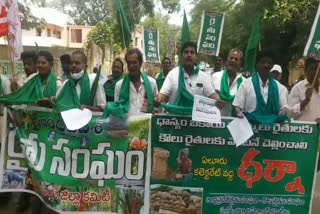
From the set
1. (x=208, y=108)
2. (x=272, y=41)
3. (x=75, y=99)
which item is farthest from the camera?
(x=272, y=41)

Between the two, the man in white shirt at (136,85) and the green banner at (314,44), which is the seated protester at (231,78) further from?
the green banner at (314,44)

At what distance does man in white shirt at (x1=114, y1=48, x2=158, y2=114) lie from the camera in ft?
14.5

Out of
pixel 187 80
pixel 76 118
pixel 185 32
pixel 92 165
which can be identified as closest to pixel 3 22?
pixel 76 118

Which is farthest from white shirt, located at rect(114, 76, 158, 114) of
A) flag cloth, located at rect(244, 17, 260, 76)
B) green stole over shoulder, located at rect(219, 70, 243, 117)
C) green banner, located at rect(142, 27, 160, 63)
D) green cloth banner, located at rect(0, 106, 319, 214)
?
green banner, located at rect(142, 27, 160, 63)

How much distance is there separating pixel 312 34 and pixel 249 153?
4.25 feet

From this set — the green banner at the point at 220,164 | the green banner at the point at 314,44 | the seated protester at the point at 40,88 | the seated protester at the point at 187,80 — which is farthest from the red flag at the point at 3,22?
the green banner at the point at 314,44

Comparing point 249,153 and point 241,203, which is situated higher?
point 249,153

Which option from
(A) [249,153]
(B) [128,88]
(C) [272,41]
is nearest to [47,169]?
(B) [128,88]

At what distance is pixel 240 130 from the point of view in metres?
4.00

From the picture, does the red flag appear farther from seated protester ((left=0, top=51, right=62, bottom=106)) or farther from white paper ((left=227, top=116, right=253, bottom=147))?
white paper ((left=227, top=116, right=253, bottom=147))

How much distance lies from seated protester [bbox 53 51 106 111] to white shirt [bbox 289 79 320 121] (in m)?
1.96

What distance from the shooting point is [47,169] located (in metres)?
4.11

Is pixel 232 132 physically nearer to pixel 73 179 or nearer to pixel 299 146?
pixel 299 146

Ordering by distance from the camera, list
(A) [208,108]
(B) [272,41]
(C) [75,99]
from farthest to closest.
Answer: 1. (B) [272,41]
2. (C) [75,99]
3. (A) [208,108]
